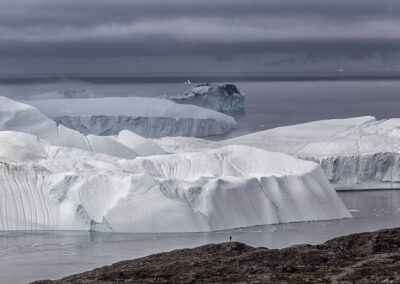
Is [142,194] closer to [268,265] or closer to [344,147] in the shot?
[268,265]

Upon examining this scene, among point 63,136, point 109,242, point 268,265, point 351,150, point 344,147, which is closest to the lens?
point 268,265

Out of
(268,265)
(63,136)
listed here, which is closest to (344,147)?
(63,136)

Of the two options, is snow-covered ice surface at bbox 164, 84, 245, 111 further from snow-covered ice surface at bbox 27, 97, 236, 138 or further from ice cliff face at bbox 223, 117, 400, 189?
ice cliff face at bbox 223, 117, 400, 189

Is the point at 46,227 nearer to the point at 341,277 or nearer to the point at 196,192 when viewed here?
the point at 196,192

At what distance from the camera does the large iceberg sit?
28312 millimetres

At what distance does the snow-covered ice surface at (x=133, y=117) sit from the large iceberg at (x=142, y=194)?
22761mm

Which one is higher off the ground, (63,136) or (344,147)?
(63,136)

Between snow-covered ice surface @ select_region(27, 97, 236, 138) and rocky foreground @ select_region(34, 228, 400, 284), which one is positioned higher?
snow-covered ice surface @ select_region(27, 97, 236, 138)

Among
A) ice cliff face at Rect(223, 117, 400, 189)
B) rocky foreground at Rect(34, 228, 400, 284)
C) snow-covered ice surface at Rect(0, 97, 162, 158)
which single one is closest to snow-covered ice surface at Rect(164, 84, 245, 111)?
ice cliff face at Rect(223, 117, 400, 189)

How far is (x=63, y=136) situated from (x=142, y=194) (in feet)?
32.1

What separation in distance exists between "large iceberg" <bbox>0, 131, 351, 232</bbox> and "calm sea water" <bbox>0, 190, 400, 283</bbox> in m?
0.53

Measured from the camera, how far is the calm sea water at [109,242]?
77.9 feet

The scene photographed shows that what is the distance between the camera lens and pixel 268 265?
18812 mm

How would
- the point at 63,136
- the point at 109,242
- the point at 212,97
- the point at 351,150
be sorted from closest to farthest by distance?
the point at 109,242
the point at 63,136
the point at 351,150
the point at 212,97
